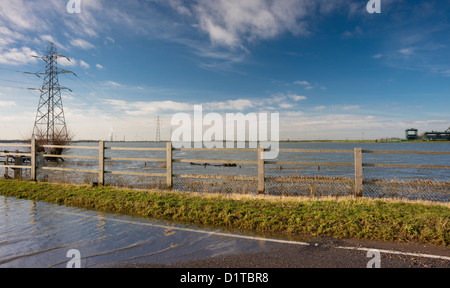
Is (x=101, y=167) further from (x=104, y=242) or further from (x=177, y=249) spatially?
(x=177, y=249)

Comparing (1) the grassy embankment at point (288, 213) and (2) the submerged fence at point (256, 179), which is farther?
(2) the submerged fence at point (256, 179)

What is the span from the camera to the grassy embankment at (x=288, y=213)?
5.08m

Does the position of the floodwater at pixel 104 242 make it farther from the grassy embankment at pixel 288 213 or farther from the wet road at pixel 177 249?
the grassy embankment at pixel 288 213

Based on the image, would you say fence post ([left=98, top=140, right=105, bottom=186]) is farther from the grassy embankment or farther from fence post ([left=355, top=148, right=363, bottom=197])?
fence post ([left=355, top=148, right=363, bottom=197])

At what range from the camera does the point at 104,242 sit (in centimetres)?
480

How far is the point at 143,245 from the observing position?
4660 mm

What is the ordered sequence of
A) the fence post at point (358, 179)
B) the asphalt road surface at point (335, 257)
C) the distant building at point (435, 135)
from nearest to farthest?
the asphalt road surface at point (335, 257) < the fence post at point (358, 179) < the distant building at point (435, 135)

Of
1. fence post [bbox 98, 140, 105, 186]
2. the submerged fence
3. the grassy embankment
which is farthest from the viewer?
fence post [bbox 98, 140, 105, 186]

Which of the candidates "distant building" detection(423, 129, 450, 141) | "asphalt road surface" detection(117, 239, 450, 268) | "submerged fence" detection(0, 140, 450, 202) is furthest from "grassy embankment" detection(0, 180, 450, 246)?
"distant building" detection(423, 129, 450, 141)

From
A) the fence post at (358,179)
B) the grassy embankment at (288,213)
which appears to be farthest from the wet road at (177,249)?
the fence post at (358,179)

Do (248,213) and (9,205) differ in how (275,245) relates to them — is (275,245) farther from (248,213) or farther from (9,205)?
(9,205)

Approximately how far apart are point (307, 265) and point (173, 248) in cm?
224

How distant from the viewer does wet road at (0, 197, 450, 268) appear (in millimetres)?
3914

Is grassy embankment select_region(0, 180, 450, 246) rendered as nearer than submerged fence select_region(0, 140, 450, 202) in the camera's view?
Yes
